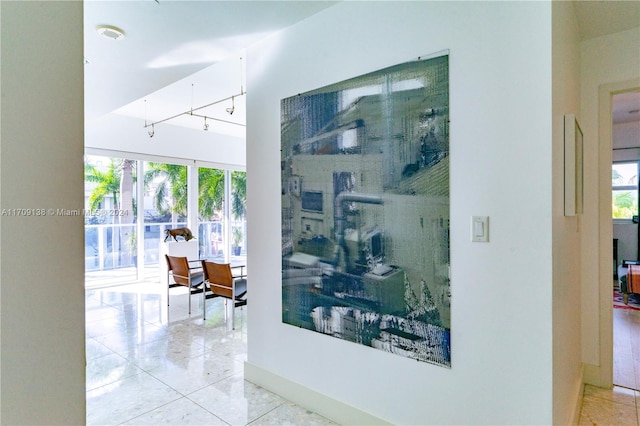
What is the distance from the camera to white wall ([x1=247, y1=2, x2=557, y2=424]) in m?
1.50

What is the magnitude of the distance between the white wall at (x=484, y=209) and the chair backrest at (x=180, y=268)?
296 cm

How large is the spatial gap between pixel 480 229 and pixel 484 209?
0.32ft

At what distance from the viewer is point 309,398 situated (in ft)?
7.55

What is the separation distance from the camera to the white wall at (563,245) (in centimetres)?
155

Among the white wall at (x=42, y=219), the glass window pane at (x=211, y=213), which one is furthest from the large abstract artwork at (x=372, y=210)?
the glass window pane at (x=211, y=213)

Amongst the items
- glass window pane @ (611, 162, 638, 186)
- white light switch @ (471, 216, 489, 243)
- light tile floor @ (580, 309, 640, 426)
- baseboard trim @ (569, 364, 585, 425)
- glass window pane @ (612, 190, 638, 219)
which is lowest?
light tile floor @ (580, 309, 640, 426)

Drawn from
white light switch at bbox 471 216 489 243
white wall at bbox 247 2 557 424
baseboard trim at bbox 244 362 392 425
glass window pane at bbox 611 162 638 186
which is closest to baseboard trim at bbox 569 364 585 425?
white wall at bbox 247 2 557 424

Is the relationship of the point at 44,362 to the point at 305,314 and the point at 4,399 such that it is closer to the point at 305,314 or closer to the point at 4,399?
the point at 4,399

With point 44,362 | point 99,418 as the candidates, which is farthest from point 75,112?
point 99,418

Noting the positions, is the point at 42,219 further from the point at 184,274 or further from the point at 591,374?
the point at 184,274

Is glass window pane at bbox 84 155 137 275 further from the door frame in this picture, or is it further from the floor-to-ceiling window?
the door frame

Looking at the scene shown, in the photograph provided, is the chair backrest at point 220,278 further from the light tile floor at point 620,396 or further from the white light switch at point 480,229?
the light tile floor at point 620,396

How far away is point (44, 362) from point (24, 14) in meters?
0.62

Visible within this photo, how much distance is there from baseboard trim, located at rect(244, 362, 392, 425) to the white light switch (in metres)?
1.17
